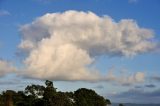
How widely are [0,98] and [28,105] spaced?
54.7 ft

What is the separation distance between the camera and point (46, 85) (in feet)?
593

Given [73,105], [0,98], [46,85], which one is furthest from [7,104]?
[73,105]

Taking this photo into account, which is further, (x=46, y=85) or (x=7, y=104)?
(x=46, y=85)

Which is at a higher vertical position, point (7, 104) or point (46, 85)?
point (46, 85)

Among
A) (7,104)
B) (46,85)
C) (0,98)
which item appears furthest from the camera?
(46,85)

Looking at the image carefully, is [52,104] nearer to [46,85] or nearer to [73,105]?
[46,85]

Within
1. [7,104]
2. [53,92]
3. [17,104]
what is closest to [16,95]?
[17,104]

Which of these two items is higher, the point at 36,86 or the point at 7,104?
the point at 36,86

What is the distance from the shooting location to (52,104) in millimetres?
175500

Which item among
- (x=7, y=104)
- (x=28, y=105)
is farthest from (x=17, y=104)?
(x=7, y=104)

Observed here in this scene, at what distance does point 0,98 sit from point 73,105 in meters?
38.0

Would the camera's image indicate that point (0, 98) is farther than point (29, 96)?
No

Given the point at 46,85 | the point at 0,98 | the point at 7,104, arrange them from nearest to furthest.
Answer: the point at 7,104 → the point at 0,98 → the point at 46,85

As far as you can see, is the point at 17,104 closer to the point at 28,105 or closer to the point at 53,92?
the point at 28,105
